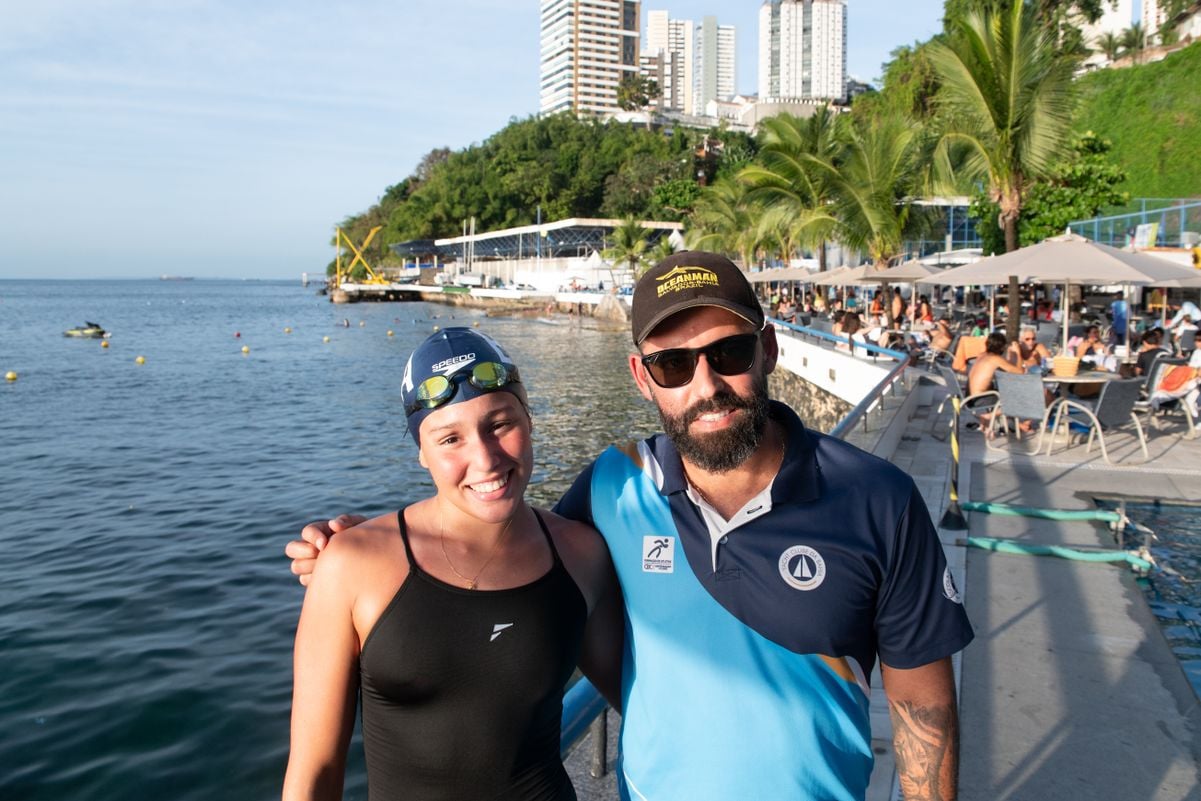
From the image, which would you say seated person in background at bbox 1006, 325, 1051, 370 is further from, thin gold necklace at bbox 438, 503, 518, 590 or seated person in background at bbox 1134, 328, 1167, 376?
thin gold necklace at bbox 438, 503, 518, 590

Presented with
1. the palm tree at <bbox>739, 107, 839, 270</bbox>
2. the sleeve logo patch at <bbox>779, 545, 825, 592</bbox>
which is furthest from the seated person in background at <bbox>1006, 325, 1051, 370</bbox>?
the palm tree at <bbox>739, 107, 839, 270</bbox>

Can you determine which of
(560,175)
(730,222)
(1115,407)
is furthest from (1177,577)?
(560,175)

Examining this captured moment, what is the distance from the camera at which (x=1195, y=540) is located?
22.7 feet

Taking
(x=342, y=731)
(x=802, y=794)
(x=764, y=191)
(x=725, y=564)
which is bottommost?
(x=802, y=794)

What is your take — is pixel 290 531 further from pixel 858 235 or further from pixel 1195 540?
pixel 858 235

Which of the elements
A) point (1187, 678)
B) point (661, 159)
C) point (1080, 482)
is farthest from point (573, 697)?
point (661, 159)

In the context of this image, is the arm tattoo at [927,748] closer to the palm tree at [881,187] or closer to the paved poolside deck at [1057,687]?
the paved poolside deck at [1057,687]

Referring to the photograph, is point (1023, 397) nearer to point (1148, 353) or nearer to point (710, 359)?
point (1148, 353)

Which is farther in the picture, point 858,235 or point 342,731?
point 858,235

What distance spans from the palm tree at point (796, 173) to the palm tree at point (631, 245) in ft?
133

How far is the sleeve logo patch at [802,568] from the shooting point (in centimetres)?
186

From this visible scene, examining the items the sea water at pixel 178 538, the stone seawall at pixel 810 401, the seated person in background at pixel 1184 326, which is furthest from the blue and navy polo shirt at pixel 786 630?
the seated person in background at pixel 1184 326

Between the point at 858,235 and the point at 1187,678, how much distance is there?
22.6 metres

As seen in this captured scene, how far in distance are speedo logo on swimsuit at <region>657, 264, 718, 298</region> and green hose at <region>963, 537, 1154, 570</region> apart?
5052 mm
